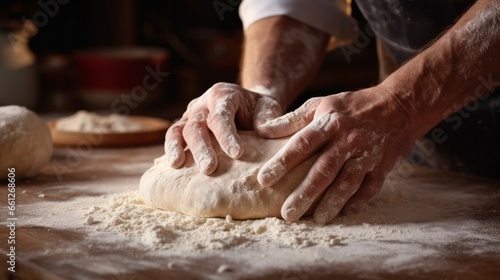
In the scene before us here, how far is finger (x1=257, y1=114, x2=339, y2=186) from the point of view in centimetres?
142

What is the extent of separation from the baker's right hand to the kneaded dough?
26 mm

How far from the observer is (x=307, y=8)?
2.07 m

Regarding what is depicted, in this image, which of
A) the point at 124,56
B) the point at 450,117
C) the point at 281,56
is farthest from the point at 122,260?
the point at 124,56

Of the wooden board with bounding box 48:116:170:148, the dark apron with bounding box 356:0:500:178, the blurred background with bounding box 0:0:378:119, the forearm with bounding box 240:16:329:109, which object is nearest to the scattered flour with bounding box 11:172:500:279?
the dark apron with bounding box 356:0:500:178

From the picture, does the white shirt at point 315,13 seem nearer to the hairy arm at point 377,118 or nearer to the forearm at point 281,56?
the forearm at point 281,56

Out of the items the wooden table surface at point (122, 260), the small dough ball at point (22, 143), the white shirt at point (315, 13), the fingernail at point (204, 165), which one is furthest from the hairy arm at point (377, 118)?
the small dough ball at point (22, 143)

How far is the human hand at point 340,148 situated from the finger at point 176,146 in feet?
0.67

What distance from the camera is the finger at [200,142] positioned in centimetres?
146

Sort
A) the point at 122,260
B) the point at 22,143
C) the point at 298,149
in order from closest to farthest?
the point at 122,260
the point at 298,149
the point at 22,143

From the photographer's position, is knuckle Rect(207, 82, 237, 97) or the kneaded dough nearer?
the kneaded dough

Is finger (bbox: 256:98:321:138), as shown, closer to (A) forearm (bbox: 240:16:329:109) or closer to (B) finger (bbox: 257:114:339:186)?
A: (B) finger (bbox: 257:114:339:186)

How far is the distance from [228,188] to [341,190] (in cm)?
24

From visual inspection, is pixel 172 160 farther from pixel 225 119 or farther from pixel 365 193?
pixel 365 193

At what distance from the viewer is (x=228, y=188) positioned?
4.69 feet
